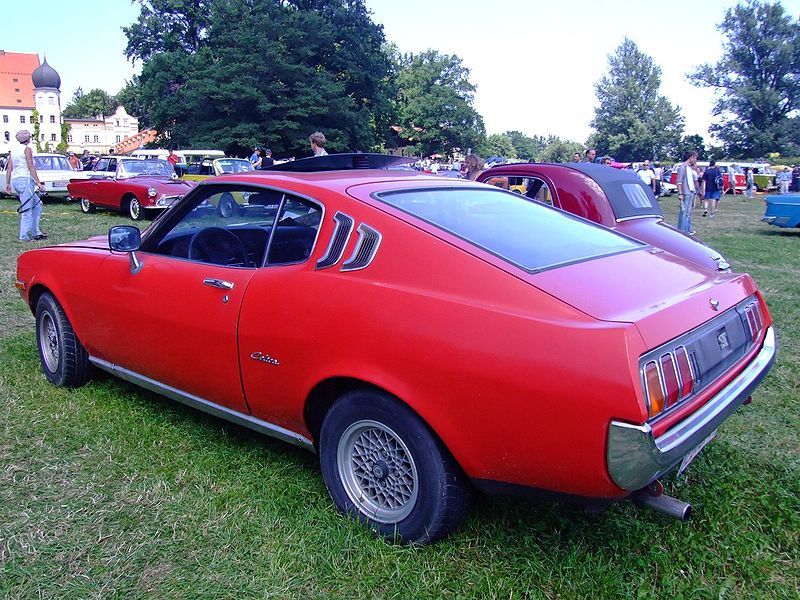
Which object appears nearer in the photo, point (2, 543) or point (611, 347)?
point (611, 347)

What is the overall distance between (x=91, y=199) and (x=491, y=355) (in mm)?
15663

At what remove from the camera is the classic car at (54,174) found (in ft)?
59.3

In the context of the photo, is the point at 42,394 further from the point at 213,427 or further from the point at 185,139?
the point at 185,139

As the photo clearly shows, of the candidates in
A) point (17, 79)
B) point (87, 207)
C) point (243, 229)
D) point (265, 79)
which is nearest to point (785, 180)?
point (265, 79)

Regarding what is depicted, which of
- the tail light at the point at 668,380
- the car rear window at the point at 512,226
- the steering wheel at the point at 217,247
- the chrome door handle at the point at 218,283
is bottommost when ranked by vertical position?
the tail light at the point at 668,380

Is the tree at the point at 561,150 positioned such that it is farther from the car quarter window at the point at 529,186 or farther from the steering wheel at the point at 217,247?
the steering wheel at the point at 217,247

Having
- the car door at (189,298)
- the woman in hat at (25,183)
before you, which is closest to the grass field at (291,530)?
the car door at (189,298)

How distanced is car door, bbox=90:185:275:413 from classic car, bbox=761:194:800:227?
47.8ft

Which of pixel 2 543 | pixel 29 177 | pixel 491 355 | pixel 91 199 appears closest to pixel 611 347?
pixel 491 355

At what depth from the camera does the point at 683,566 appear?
2.56 metres

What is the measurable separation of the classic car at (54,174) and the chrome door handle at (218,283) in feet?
55.4

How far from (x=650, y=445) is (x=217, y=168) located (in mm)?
16874

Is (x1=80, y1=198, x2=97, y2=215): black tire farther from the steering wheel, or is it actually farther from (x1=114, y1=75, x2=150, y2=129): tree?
(x1=114, y1=75, x2=150, y2=129): tree

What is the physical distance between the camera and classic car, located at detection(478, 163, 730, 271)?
618 centimetres
